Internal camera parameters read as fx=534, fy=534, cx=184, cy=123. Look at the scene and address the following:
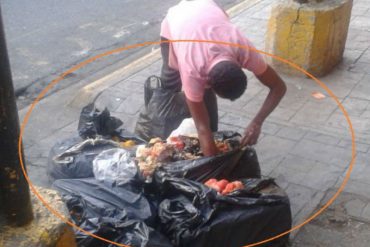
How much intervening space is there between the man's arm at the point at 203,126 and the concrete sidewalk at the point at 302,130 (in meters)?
0.76

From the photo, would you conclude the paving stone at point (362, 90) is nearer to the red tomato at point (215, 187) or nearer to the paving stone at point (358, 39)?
the paving stone at point (358, 39)

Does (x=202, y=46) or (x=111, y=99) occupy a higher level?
(x=202, y=46)

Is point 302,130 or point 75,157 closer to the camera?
point 75,157

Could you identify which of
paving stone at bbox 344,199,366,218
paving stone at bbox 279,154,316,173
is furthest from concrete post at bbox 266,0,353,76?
paving stone at bbox 344,199,366,218

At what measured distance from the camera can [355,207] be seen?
3.50 meters

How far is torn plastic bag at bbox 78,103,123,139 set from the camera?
362cm

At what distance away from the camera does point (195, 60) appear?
9.87ft

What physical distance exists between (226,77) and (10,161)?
4.81 ft

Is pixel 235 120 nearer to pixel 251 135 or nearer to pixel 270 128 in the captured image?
pixel 270 128

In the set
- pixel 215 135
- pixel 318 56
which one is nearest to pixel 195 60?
pixel 215 135

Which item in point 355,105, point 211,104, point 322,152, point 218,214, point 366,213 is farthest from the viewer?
point 355,105

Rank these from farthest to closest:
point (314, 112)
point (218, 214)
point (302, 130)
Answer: point (314, 112)
point (302, 130)
point (218, 214)

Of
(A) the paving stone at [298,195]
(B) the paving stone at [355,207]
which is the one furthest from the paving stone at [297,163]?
(B) the paving stone at [355,207]

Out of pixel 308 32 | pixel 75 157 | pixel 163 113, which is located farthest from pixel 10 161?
pixel 308 32
